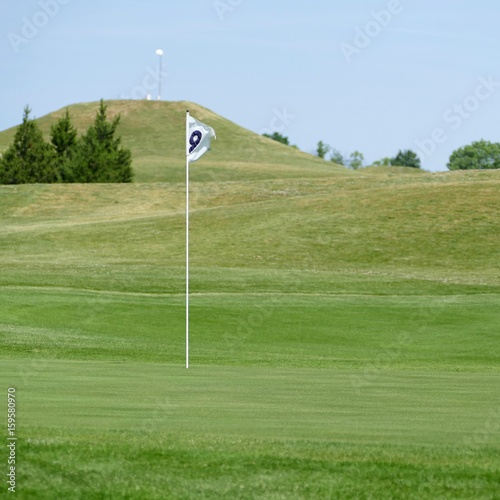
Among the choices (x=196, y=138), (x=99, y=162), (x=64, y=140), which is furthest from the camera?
(x=64, y=140)

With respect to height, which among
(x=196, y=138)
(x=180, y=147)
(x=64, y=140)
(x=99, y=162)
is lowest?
(x=196, y=138)

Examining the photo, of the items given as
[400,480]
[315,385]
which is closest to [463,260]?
[315,385]

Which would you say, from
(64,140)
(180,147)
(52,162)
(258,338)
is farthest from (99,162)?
(258,338)

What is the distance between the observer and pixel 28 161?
98.0m

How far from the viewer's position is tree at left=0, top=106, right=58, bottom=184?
97375 millimetres

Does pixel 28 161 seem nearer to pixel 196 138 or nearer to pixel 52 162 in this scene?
pixel 52 162

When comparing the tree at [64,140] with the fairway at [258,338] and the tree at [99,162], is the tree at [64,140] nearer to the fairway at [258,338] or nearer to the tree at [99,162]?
the tree at [99,162]

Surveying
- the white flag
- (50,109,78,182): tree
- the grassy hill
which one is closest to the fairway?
the white flag

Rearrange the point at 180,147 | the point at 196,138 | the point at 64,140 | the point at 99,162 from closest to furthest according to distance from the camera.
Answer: the point at 196,138 < the point at 99,162 < the point at 64,140 < the point at 180,147

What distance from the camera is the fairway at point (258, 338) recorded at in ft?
30.3

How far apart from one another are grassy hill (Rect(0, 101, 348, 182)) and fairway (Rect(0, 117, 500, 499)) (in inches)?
1312

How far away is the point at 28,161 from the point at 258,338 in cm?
7090

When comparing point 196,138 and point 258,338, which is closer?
point 196,138

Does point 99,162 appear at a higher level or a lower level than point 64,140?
lower
